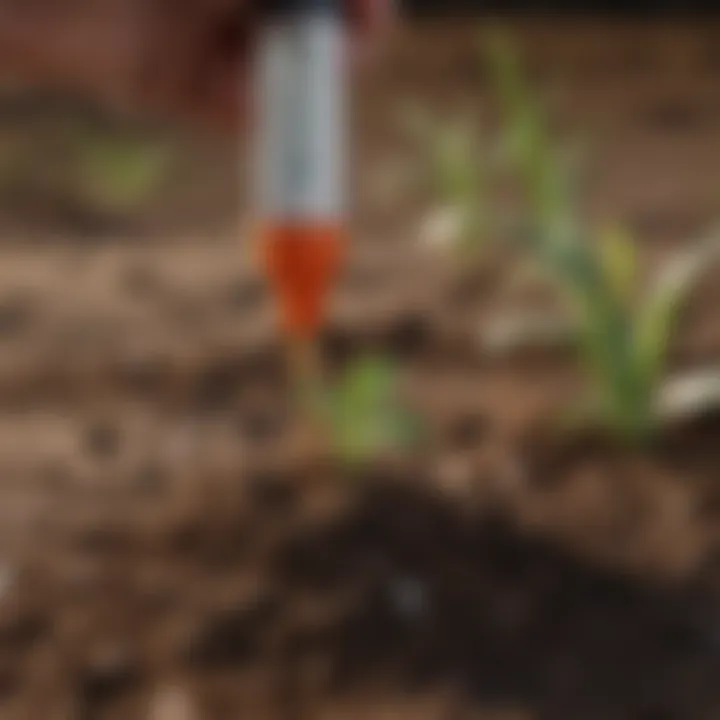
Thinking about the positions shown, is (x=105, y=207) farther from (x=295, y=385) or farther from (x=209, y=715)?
(x=209, y=715)

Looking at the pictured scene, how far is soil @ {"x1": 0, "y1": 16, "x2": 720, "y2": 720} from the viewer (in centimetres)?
64

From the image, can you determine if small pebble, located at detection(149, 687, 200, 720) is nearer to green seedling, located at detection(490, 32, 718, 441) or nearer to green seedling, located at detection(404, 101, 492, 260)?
green seedling, located at detection(490, 32, 718, 441)

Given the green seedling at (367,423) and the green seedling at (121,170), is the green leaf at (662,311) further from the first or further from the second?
the green seedling at (121,170)

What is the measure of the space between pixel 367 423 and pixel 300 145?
24 cm

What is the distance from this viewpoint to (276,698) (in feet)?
2.06

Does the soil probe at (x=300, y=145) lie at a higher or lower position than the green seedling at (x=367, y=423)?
higher

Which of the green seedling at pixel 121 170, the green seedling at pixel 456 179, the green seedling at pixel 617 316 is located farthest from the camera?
the green seedling at pixel 121 170

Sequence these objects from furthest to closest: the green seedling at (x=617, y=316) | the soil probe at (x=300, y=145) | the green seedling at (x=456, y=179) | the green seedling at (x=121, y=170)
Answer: the green seedling at (x=121, y=170) → the green seedling at (x=456, y=179) → the green seedling at (x=617, y=316) → the soil probe at (x=300, y=145)

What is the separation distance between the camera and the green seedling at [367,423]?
79 cm

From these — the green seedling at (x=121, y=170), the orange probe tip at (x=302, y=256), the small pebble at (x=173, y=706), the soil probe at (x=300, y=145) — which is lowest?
the small pebble at (x=173, y=706)

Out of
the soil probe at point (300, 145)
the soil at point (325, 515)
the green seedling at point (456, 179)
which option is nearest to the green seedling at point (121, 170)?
the soil at point (325, 515)

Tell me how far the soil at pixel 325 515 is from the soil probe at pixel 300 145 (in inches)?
5.9

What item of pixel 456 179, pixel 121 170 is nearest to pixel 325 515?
pixel 456 179

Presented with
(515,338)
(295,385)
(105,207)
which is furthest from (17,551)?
(105,207)
